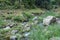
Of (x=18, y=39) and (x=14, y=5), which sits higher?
(x=18, y=39)

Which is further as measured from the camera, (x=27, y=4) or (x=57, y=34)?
(x=27, y=4)

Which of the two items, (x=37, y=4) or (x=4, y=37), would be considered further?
(x=37, y=4)

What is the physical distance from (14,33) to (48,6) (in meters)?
7.99

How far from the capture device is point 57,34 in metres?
6.60

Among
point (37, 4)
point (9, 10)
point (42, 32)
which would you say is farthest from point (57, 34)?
point (37, 4)

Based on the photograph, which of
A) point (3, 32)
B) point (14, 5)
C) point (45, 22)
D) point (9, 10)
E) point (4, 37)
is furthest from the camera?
point (14, 5)

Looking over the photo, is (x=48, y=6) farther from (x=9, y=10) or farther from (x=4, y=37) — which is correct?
(x=4, y=37)

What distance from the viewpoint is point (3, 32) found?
305 inches

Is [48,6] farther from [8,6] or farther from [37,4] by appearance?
[8,6]

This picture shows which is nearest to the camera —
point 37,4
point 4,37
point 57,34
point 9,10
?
point 57,34

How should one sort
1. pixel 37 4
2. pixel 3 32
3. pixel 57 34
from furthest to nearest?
pixel 37 4, pixel 3 32, pixel 57 34

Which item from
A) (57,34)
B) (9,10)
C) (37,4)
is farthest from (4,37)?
(37,4)

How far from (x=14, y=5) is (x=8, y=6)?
50cm

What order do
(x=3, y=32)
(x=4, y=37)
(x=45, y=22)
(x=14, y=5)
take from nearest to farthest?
1. (x=4, y=37)
2. (x=3, y=32)
3. (x=45, y=22)
4. (x=14, y=5)
